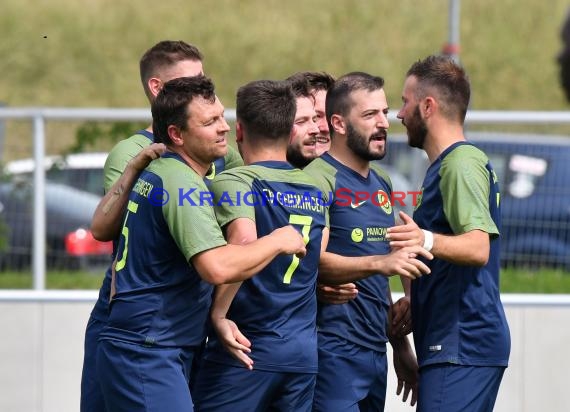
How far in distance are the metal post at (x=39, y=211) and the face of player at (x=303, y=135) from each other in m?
2.97

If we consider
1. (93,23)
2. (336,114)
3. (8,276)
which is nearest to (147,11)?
(93,23)

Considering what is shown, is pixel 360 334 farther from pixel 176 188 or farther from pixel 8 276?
pixel 8 276

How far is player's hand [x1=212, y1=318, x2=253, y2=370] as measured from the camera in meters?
4.89

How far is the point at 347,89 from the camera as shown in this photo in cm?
568

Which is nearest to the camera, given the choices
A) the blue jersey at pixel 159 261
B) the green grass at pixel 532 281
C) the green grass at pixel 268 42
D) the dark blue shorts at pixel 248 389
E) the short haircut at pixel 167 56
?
the blue jersey at pixel 159 261

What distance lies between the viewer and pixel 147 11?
83.9 ft

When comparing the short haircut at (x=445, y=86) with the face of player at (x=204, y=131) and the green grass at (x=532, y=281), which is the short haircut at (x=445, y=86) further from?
the green grass at (x=532, y=281)

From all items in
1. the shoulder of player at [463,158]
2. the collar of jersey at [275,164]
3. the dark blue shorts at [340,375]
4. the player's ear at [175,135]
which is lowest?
the dark blue shorts at [340,375]

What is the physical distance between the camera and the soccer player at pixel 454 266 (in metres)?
5.17


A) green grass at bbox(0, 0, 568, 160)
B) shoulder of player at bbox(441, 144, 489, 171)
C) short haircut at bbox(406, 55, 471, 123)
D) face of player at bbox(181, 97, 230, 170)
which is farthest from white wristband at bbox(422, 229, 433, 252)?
green grass at bbox(0, 0, 568, 160)

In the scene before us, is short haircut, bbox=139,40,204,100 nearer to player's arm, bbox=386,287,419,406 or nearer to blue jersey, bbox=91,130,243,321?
blue jersey, bbox=91,130,243,321

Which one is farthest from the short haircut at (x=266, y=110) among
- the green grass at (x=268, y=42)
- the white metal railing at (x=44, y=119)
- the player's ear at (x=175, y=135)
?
the green grass at (x=268, y=42)

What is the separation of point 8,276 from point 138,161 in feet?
11.7

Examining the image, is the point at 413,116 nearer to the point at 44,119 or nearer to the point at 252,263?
the point at 252,263
